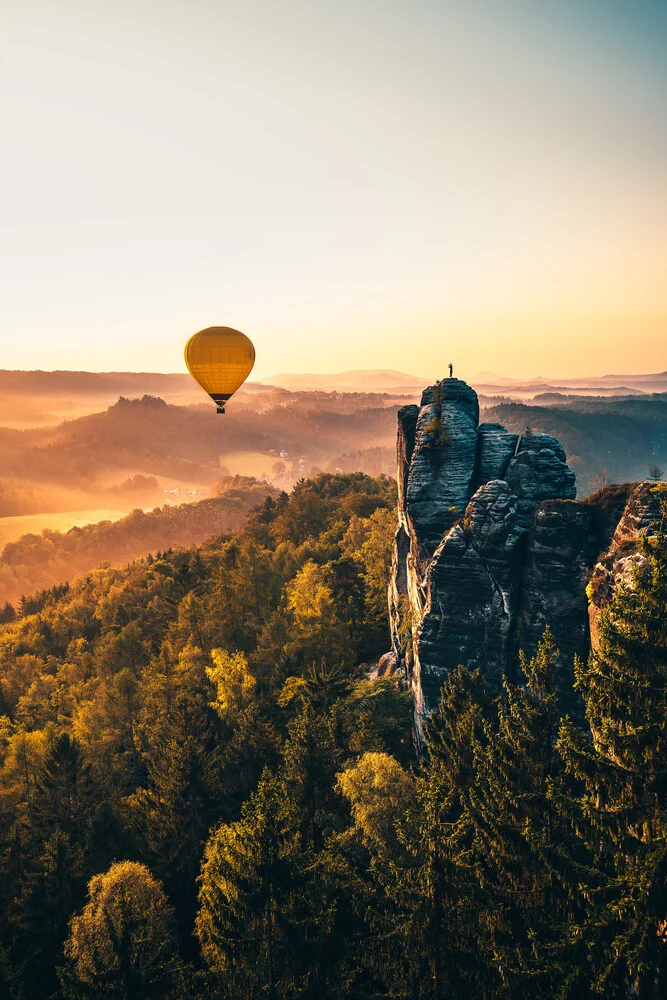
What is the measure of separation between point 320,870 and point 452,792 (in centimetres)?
677

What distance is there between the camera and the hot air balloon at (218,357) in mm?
58906

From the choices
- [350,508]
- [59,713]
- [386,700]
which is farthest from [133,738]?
[350,508]

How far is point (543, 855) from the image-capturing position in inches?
709

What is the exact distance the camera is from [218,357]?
2329 inches

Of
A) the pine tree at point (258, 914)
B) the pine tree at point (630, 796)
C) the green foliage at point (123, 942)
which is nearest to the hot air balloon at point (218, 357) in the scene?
the green foliage at point (123, 942)

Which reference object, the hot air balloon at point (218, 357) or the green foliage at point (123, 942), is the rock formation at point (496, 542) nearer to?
the green foliage at point (123, 942)

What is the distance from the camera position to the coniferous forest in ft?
54.3

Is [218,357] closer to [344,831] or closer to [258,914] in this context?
[344,831]

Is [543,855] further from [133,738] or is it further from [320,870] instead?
[133,738]

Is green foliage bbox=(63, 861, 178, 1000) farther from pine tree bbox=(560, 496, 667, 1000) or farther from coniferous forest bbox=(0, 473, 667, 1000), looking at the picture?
pine tree bbox=(560, 496, 667, 1000)

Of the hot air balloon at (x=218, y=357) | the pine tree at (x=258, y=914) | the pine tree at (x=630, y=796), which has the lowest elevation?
the pine tree at (x=258, y=914)

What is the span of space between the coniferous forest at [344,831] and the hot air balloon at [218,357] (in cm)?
2488

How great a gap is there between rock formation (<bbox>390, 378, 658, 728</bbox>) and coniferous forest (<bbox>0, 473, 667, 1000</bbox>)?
2.17 meters

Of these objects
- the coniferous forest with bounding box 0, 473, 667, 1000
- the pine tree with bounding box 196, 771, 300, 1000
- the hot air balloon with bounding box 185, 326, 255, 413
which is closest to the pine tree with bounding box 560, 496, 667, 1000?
the coniferous forest with bounding box 0, 473, 667, 1000
